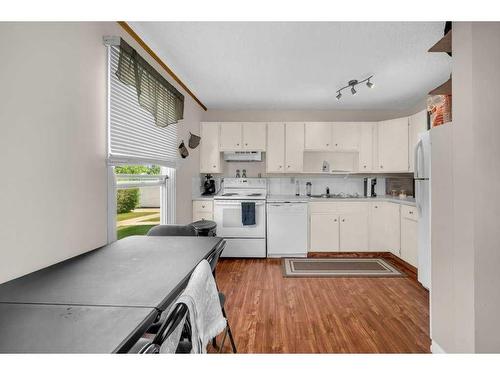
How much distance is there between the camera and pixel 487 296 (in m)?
Result: 1.45

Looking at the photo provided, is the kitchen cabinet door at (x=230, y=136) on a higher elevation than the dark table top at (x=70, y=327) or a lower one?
higher

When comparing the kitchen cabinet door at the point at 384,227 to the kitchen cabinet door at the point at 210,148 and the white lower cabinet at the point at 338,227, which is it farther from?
the kitchen cabinet door at the point at 210,148

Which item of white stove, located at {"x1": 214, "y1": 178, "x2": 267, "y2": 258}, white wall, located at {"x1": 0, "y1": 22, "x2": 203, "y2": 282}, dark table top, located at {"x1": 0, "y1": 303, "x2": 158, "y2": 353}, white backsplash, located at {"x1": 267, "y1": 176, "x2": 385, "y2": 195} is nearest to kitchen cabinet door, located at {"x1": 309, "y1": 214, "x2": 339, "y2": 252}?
white backsplash, located at {"x1": 267, "y1": 176, "x2": 385, "y2": 195}

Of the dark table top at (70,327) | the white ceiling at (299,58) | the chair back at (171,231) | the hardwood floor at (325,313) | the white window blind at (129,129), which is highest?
the white ceiling at (299,58)

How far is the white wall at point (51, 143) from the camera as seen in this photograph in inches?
47.0

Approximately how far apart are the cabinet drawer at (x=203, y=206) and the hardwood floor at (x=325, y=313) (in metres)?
Answer: 1.13

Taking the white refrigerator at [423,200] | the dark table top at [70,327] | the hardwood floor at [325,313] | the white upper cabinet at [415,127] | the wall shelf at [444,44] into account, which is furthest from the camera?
the white upper cabinet at [415,127]

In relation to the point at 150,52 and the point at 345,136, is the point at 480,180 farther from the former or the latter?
the point at 345,136

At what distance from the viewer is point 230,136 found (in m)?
4.58

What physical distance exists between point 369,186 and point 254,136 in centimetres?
218

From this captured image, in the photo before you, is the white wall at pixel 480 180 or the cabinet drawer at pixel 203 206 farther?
the cabinet drawer at pixel 203 206

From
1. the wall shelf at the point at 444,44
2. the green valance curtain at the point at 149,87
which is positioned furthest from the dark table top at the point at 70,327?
the wall shelf at the point at 444,44

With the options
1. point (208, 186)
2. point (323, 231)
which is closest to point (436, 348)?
point (323, 231)
